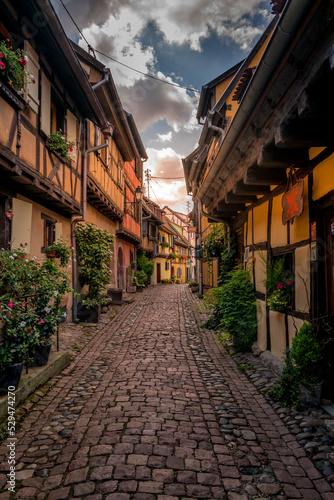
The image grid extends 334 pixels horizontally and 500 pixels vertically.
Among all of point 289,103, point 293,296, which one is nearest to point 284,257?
point 293,296

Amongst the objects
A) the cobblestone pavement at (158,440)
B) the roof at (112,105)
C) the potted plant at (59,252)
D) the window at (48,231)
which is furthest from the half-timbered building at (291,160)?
the roof at (112,105)

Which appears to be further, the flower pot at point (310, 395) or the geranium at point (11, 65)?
the geranium at point (11, 65)

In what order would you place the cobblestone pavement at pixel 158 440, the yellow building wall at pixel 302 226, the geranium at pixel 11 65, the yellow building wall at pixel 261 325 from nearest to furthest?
the cobblestone pavement at pixel 158 440
the yellow building wall at pixel 302 226
the geranium at pixel 11 65
the yellow building wall at pixel 261 325

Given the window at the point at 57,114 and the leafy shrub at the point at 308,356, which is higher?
the window at the point at 57,114

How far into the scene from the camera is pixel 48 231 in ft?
22.7

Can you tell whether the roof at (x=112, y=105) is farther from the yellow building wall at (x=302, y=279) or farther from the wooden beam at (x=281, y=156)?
the yellow building wall at (x=302, y=279)

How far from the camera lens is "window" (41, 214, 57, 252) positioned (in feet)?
21.7

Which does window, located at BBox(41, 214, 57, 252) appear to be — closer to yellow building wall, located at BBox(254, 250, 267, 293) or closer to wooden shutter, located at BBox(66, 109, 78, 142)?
wooden shutter, located at BBox(66, 109, 78, 142)

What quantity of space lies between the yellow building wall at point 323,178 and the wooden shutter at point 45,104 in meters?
4.68

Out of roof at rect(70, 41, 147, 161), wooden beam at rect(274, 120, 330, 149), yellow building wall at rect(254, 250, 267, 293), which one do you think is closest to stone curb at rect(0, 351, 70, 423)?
yellow building wall at rect(254, 250, 267, 293)

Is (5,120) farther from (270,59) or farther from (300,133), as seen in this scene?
(300,133)

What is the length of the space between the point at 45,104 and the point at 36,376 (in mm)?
4780

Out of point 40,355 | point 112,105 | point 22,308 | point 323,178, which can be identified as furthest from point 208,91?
point 40,355

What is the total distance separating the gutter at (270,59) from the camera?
2.06m
